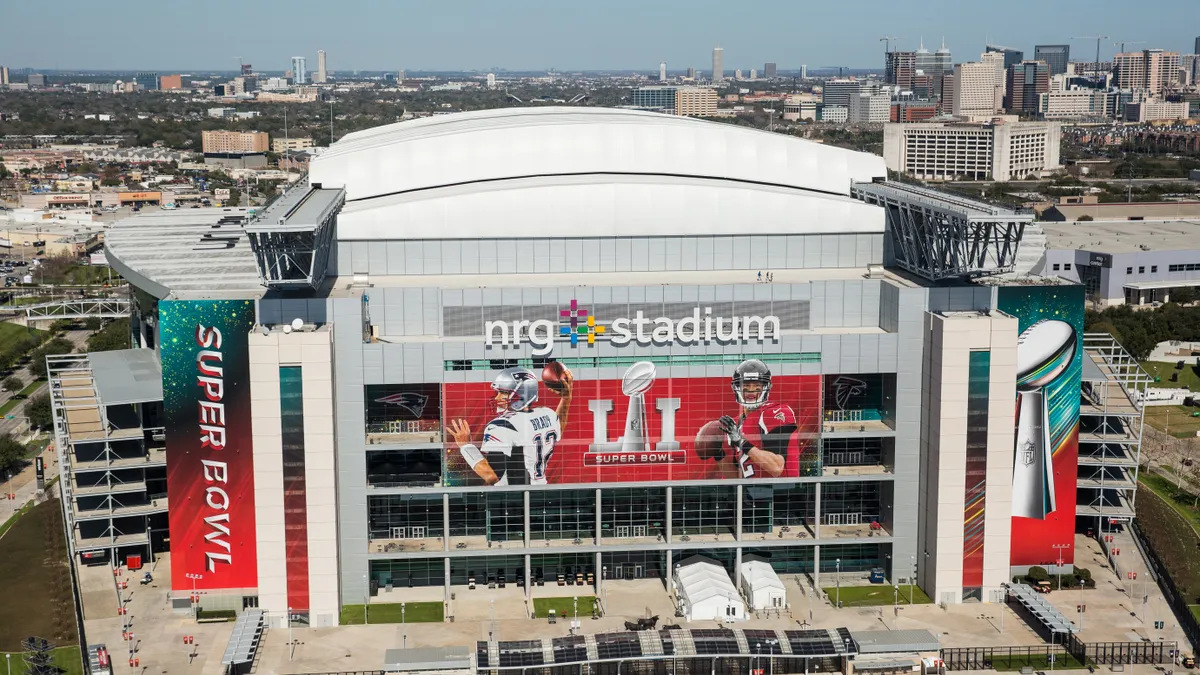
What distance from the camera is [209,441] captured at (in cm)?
7744

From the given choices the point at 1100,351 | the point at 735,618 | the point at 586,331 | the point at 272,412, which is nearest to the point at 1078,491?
the point at 1100,351

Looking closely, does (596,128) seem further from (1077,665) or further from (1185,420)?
(1185,420)

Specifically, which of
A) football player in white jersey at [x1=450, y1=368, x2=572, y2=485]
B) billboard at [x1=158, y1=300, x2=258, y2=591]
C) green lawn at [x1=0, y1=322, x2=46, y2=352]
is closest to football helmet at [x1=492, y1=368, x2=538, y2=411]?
football player in white jersey at [x1=450, y1=368, x2=572, y2=485]

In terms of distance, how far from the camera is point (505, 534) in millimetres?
80750

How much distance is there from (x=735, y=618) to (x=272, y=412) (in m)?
27.9

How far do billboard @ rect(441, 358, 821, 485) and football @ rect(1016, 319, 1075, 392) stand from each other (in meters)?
12.4

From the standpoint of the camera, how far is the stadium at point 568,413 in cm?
7681

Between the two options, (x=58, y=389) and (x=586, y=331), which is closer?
(x=586, y=331)

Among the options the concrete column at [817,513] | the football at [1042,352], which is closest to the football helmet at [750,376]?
the concrete column at [817,513]

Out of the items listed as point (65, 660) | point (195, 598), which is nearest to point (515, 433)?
point (195, 598)

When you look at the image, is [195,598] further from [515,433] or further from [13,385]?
[13,385]

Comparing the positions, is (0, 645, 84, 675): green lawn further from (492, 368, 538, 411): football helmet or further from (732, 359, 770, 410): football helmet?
(732, 359, 770, 410): football helmet

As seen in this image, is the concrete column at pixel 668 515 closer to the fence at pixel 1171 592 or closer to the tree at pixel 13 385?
the fence at pixel 1171 592

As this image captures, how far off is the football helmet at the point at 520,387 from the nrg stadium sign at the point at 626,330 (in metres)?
1.44
